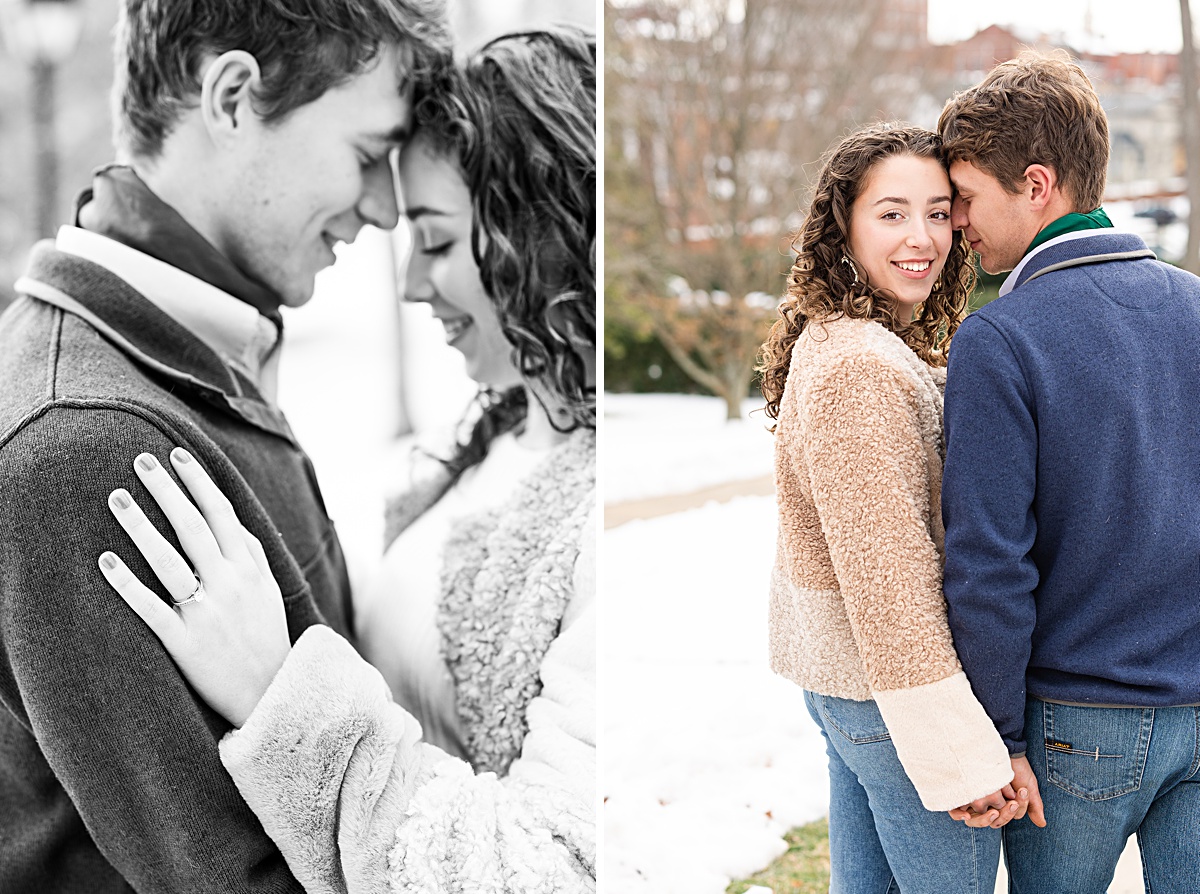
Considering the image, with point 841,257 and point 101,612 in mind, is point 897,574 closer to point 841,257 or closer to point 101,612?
A: point 841,257

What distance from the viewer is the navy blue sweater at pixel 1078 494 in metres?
1.37

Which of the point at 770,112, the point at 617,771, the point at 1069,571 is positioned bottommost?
the point at 617,771

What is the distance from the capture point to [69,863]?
1643mm

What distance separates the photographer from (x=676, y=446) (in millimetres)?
9836

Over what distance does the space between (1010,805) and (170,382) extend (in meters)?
1.33

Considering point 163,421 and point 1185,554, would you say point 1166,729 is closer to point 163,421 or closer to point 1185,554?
point 1185,554

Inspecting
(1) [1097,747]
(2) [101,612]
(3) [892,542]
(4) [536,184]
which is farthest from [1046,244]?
(2) [101,612]

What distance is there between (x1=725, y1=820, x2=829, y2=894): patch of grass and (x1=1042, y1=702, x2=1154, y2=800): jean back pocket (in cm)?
127

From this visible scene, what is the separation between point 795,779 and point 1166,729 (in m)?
1.81

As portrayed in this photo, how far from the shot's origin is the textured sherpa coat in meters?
1.39

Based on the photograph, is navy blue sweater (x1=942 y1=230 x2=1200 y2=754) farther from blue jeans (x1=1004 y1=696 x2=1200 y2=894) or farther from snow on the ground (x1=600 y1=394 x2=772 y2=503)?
snow on the ground (x1=600 y1=394 x2=772 y2=503)

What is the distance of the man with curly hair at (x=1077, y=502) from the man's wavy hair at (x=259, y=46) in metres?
0.88

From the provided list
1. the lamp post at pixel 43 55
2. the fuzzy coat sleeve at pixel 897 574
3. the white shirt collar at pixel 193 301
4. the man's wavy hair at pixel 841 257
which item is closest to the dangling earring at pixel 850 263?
the man's wavy hair at pixel 841 257

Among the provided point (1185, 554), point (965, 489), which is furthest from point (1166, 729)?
point (965, 489)
